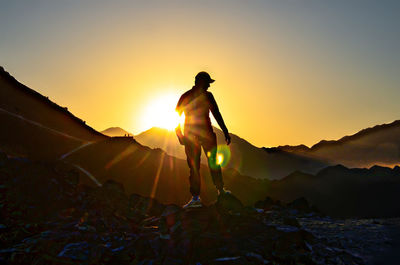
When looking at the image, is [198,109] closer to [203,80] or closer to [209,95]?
[209,95]

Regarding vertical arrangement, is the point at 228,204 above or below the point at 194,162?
below

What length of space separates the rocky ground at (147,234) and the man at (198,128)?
0.73m

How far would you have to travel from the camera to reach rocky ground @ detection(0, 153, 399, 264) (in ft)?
17.7

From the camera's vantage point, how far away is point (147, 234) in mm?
6406

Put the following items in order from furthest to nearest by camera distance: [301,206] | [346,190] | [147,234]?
1. [346,190]
2. [301,206]
3. [147,234]

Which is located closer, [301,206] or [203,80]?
[203,80]

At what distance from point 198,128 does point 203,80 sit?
46.4 inches

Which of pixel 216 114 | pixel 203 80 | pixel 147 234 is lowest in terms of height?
pixel 147 234

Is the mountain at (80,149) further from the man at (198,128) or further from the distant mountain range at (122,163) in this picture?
the man at (198,128)

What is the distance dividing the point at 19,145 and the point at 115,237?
5229 mm

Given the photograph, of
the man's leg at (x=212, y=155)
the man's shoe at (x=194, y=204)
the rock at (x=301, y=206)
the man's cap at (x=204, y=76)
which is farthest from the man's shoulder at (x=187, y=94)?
the rock at (x=301, y=206)

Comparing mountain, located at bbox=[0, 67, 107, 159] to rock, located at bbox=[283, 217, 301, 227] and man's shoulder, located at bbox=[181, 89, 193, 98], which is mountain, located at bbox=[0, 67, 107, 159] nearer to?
man's shoulder, located at bbox=[181, 89, 193, 98]

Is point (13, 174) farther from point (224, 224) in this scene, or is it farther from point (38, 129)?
point (224, 224)

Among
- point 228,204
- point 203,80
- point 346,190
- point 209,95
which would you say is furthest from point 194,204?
point 346,190
